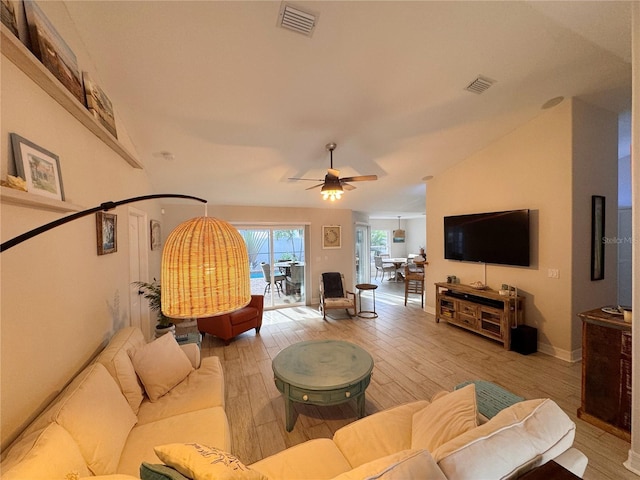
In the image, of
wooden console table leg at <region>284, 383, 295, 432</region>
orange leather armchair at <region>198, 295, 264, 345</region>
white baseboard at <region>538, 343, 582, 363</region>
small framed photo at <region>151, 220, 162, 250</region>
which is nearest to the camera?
wooden console table leg at <region>284, 383, 295, 432</region>

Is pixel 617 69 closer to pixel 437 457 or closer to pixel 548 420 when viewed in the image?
pixel 548 420

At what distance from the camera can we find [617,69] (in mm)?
2605

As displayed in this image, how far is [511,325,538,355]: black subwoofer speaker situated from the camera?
3.33m

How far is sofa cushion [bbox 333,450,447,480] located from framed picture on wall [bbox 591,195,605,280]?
158 inches

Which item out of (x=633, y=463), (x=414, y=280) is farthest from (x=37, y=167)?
(x=414, y=280)

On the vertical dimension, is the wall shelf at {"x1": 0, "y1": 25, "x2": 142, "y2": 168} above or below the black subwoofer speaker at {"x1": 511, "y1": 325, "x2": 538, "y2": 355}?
above

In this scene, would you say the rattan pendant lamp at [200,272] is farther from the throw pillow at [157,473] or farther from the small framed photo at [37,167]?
the small framed photo at [37,167]

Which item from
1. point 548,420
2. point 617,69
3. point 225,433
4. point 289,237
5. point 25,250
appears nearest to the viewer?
point 548,420

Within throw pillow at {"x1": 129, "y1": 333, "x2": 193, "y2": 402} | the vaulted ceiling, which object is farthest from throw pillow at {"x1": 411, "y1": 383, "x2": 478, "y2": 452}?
the vaulted ceiling

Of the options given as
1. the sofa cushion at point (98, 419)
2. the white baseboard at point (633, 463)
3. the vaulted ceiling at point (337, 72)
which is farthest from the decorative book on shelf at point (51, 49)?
the white baseboard at point (633, 463)

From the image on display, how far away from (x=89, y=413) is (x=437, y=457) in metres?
1.65

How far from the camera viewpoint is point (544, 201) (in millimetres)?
3363

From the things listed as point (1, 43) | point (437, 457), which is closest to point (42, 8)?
point (1, 43)

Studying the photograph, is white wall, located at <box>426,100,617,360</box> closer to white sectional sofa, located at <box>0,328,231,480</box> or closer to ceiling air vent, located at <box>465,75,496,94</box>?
ceiling air vent, located at <box>465,75,496,94</box>
